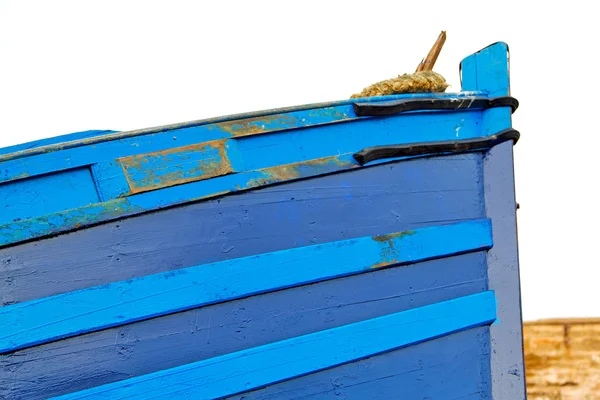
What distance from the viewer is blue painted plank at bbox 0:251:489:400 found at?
1637 mm

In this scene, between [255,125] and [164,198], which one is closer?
[164,198]

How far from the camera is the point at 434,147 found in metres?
2.02

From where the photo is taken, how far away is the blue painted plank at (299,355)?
168 centimetres

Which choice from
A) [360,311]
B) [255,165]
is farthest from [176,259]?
[360,311]

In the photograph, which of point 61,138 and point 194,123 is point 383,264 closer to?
point 194,123

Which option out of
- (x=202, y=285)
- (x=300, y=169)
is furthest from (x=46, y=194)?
(x=300, y=169)

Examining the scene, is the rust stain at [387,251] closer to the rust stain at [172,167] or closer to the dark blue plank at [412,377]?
the dark blue plank at [412,377]

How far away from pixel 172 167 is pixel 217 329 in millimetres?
540

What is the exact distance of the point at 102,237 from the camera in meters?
1.69

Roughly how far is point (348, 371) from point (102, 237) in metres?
0.92

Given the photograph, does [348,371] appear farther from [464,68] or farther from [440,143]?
[464,68]

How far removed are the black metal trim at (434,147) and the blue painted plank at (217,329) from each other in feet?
1.32

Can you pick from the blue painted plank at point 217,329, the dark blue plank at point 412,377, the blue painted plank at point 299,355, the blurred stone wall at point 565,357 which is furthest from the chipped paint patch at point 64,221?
the blurred stone wall at point 565,357

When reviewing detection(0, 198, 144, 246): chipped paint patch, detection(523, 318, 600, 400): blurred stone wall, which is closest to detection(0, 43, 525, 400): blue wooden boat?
detection(0, 198, 144, 246): chipped paint patch
